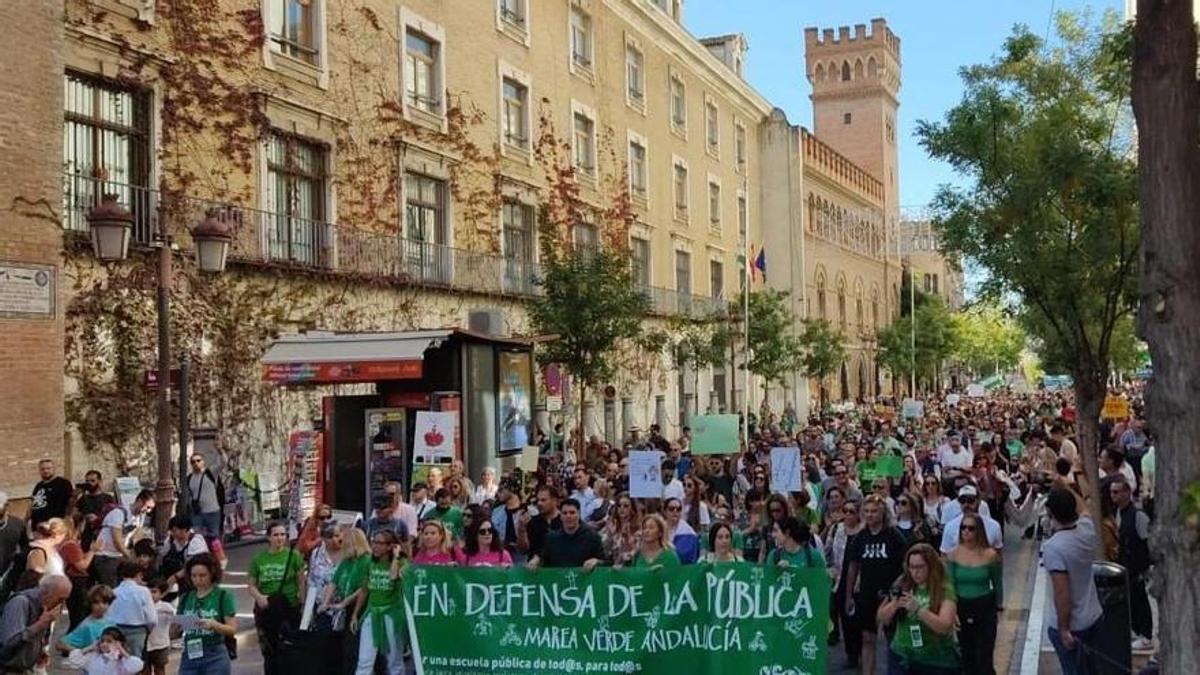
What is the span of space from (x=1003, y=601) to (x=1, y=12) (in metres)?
A: 15.0

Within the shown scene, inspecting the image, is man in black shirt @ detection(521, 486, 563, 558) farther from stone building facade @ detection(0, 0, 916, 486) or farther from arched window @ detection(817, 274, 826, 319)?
arched window @ detection(817, 274, 826, 319)

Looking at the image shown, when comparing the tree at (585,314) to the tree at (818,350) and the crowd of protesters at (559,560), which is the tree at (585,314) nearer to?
the crowd of protesters at (559,560)

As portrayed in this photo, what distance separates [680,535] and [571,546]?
228cm

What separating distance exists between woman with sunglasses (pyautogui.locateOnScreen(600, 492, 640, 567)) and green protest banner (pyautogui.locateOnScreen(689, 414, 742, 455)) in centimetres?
830

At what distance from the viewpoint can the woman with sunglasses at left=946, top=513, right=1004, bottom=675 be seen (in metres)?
9.37

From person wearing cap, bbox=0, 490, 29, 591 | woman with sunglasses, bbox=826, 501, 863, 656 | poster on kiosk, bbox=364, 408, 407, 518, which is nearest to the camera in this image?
woman with sunglasses, bbox=826, 501, 863, 656

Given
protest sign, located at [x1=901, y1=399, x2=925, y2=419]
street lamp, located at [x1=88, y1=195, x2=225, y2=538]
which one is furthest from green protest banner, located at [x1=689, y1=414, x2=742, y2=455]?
protest sign, located at [x1=901, y1=399, x2=925, y2=419]

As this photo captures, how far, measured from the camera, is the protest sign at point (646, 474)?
15.4m

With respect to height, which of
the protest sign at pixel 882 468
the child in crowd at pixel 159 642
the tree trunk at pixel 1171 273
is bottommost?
the child in crowd at pixel 159 642

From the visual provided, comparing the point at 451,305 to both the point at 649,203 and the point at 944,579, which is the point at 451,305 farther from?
the point at 944,579

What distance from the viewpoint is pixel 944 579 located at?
860cm

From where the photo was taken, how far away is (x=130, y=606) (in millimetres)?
9477

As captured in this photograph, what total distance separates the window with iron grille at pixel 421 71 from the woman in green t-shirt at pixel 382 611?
21.2 m

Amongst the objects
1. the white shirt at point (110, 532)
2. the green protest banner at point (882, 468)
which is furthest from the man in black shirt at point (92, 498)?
the green protest banner at point (882, 468)
